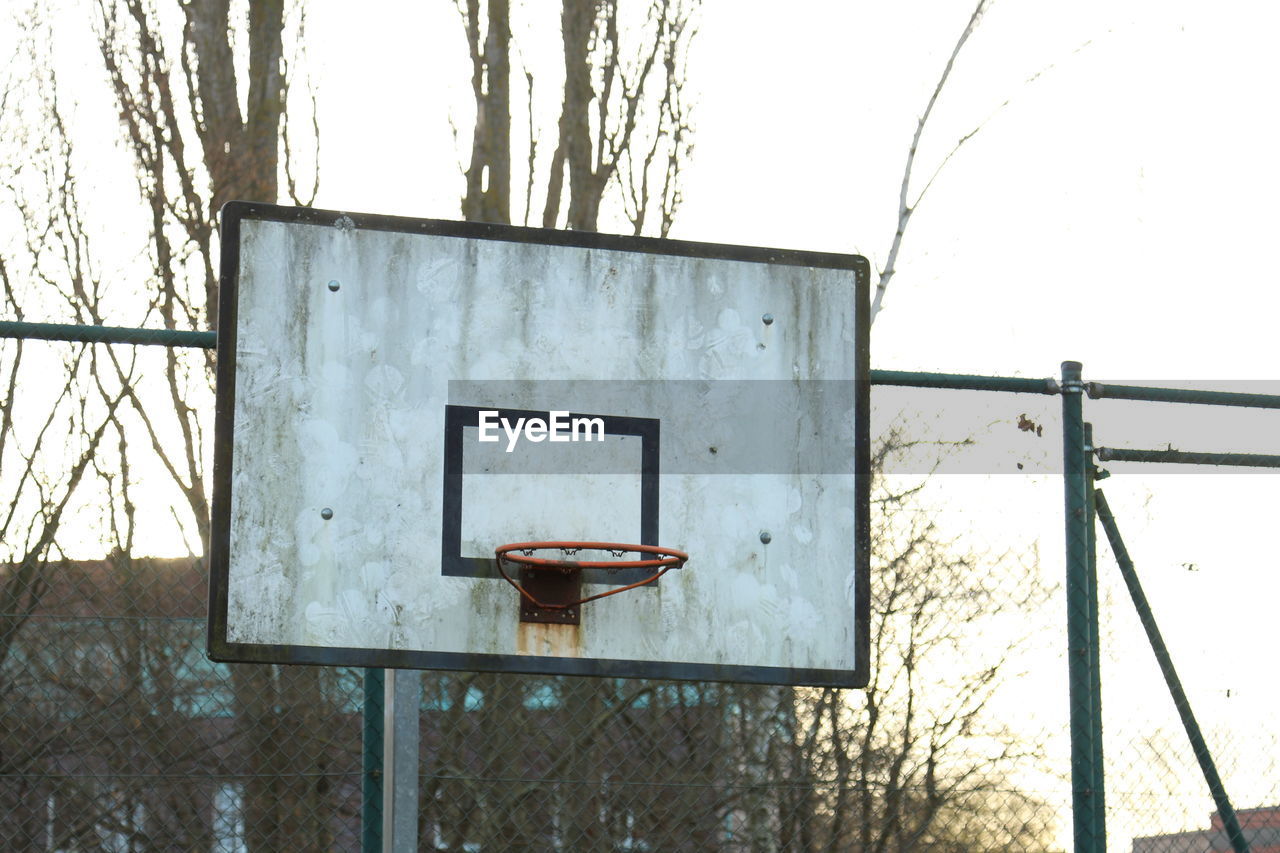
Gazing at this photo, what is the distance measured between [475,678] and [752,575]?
10.4 ft

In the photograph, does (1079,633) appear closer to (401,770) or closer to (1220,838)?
(1220,838)

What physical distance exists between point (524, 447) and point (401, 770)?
0.76 meters

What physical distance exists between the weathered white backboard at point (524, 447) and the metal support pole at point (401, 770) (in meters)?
0.14

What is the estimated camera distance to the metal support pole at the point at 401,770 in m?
3.35

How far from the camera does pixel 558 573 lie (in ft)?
11.1

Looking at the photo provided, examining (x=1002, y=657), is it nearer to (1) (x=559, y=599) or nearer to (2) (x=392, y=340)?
(1) (x=559, y=599)

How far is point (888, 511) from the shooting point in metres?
5.16

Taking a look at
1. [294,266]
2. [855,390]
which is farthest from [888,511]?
[294,266]
